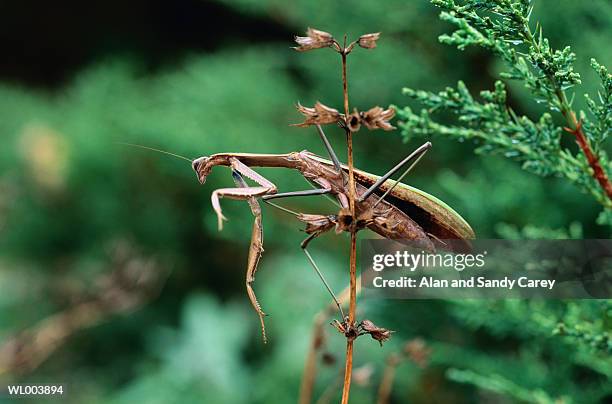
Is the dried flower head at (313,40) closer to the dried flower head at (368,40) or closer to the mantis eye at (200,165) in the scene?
the dried flower head at (368,40)

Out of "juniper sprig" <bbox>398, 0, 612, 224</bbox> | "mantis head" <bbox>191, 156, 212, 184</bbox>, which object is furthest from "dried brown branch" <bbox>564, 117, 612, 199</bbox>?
"mantis head" <bbox>191, 156, 212, 184</bbox>

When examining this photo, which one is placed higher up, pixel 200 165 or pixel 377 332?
pixel 200 165

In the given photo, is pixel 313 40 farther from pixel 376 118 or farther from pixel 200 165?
pixel 200 165

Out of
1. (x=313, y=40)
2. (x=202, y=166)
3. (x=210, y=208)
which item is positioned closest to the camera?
(x=313, y=40)

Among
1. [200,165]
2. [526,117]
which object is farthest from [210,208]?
[526,117]

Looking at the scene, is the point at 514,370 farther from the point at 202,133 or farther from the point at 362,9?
the point at 202,133
